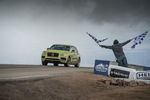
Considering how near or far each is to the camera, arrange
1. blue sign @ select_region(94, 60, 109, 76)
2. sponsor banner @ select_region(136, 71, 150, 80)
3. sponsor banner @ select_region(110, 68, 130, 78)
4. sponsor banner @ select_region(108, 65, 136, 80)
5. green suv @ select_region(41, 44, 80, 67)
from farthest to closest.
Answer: green suv @ select_region(41, 44, 80, 67) < blue sign @ select_region(94, 60, 109, 76) < sponsor banner @ select_region(110, 68, 130, 78) < sponsor banner @ select_region(108, 65, 136, 80) < sponsor banner @ select_region(136, 71, 150, 80)

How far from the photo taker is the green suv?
2130 centimetres

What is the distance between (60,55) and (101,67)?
18.2 feet

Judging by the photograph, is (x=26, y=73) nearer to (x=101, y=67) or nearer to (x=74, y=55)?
(x=101, y=67)

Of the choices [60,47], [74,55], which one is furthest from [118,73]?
[60,47]

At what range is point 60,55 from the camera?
21281mm

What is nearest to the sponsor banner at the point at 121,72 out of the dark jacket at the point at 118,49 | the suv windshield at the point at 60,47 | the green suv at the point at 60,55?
the dark jacket at the point at 118,49

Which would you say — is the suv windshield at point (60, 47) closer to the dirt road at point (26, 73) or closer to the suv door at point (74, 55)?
the suv door at point (74, 55)

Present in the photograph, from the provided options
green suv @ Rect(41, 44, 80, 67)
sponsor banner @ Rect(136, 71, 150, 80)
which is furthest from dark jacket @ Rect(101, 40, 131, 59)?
green suv @ Rect(41, 44, 80, 67)

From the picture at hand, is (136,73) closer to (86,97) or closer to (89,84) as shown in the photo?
(89,84)

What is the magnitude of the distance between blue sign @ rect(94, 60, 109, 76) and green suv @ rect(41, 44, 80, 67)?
4.86 m

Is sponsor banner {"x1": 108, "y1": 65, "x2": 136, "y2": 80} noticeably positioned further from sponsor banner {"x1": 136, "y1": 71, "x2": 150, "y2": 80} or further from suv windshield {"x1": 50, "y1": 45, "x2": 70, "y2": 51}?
suv windshield {"x1": 50, "y1": 45, "x2": 70, "y2": 51}

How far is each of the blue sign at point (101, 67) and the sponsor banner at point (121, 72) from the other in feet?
1.00

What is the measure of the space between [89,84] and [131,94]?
302 centimetres

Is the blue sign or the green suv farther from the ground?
the green suv
